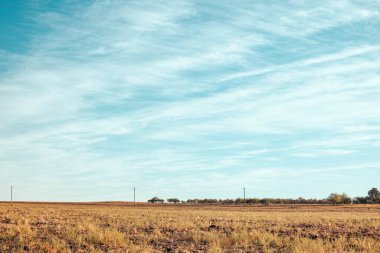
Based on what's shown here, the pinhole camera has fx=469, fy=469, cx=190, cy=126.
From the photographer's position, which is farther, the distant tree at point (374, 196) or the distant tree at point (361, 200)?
the distant tree at point (361, 200)

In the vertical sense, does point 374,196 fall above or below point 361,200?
above

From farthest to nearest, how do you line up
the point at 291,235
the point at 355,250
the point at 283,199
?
1. the point at 283,199
2. the point at 291,235
3. the point at 355,250

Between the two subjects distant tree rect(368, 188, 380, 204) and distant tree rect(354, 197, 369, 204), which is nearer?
distant tree rect(368, 188, 380, 204)

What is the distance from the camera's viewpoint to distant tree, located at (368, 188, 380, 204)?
140688 mm

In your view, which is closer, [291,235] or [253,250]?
[253,250]

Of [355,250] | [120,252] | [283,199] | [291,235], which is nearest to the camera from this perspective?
[120,252]

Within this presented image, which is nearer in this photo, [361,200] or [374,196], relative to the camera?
[361,200]

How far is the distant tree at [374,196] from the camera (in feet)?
462

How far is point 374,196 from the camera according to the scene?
5763 inches

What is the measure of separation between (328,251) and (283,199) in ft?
459

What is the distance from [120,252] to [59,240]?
3.80 m

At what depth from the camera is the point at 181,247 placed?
63.7 feet

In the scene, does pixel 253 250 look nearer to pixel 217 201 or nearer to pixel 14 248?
pixel 14 248

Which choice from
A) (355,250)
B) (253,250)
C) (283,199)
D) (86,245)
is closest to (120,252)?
(86,245)
